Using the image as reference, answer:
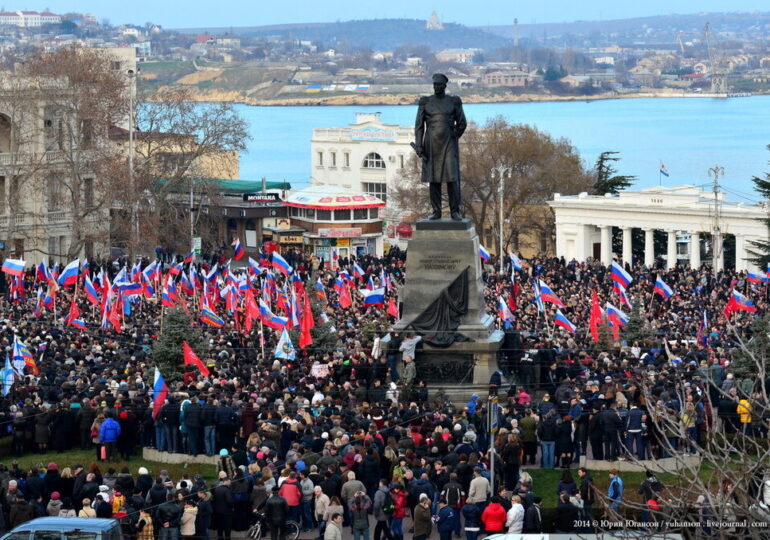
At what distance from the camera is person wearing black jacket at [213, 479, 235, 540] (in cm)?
2259

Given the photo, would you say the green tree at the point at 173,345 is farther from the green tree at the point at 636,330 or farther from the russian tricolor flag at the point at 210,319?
the green tree at the point at 636,330

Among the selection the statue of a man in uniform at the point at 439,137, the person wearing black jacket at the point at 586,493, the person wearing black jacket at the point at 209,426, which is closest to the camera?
the person wearing black jacket at the point at 586,493

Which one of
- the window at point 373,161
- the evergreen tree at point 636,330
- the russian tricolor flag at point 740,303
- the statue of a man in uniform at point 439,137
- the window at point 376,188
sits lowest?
the window at point 376,188

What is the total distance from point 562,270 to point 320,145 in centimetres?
4670

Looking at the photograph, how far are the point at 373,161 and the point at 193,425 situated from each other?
70.9m

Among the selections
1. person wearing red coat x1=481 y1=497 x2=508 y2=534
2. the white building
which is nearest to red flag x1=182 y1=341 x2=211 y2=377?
person wearing red coat x1=481 y1=497 x2=508 y2=534

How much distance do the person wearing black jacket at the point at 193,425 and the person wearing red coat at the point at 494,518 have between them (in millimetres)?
6663

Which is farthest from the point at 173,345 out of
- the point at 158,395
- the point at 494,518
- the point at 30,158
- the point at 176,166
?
the point at 176,166

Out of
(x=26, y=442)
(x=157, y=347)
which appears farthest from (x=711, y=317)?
(x=26, y=442)

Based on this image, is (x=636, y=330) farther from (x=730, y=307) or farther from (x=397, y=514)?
(x=397, y=514)

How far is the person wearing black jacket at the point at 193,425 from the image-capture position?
1064 inches

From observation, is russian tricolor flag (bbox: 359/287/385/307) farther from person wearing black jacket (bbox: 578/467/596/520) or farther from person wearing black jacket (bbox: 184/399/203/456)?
person wearing black jacket (bbox: 578/467/596/520)

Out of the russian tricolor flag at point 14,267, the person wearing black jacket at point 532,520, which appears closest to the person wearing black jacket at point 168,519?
the person wearing black jacket at point 532,520

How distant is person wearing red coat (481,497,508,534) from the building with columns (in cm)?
4912
